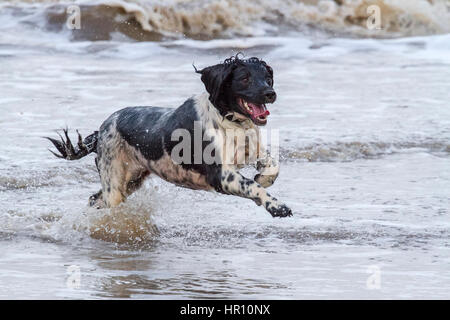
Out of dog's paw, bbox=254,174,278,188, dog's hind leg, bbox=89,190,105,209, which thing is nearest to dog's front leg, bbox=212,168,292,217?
dog's paw, bbox=254,174,278,188

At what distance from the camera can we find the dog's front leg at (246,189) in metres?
5.78

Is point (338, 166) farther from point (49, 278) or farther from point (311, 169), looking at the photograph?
point (49, 278)

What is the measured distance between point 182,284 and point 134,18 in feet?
43.3

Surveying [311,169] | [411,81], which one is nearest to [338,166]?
[311,169]

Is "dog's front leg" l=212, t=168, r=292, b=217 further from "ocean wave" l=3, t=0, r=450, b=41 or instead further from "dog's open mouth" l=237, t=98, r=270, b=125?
"ocean wave" l=3, t=0, r=450, b=41

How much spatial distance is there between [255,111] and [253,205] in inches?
69.8

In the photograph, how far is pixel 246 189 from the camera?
19.4 feet

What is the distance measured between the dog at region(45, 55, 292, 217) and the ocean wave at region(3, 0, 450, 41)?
1060cm

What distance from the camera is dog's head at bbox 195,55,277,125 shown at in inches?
233

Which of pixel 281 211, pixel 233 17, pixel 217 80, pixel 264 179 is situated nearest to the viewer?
pixel 281 211

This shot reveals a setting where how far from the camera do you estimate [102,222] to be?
698 centimetres

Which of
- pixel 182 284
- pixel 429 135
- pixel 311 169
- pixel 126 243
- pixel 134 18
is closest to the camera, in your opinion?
pixel 182 284

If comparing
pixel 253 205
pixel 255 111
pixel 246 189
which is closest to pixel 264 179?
pixel 246 189

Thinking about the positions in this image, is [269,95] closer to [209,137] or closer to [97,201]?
[209,137]
